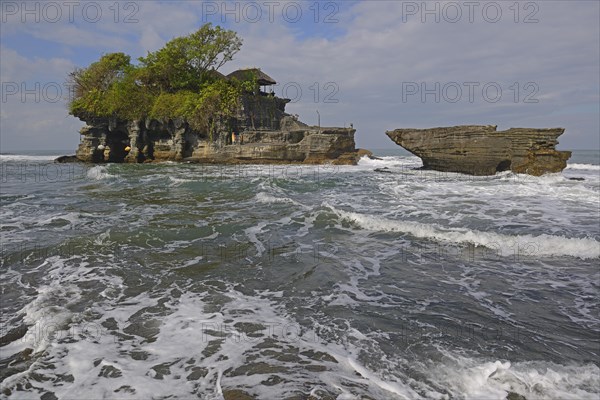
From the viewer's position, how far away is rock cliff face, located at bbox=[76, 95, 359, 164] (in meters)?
32.1

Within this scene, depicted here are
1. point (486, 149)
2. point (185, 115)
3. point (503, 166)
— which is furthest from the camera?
point (185, 115)

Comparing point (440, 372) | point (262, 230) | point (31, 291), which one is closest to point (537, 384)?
point (440, 372)

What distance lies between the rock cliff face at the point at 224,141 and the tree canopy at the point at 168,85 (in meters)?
1.09

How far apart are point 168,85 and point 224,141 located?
9208mm

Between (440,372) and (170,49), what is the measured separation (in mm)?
37731

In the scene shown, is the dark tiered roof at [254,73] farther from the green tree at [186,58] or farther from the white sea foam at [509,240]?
the white sea foam at [509,240]

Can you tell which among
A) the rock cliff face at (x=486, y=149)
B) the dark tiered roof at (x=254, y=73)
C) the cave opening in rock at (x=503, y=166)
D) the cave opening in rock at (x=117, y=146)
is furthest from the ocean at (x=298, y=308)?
the dark tiered roof at (x=254, y=73)

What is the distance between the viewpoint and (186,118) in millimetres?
33375

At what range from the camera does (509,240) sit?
714 cm

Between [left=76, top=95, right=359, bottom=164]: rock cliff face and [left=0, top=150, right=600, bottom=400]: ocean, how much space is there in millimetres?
22845

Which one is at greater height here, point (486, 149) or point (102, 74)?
point (102, 74)

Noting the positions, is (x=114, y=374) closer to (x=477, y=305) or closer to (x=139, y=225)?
(x=477, y=305)

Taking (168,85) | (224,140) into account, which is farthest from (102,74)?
(224,140)

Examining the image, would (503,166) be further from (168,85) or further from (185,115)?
(168,85)
